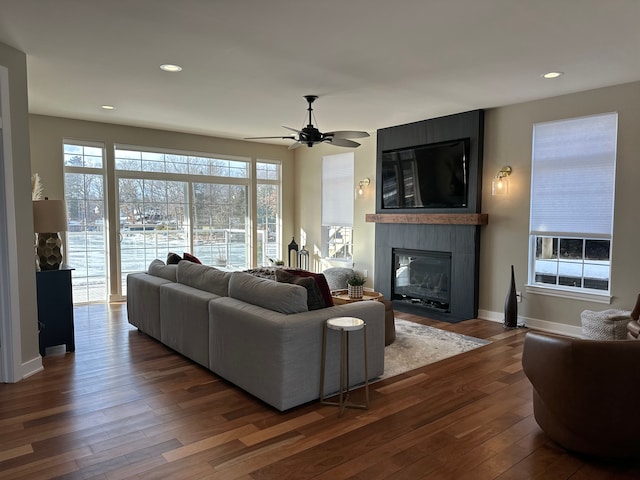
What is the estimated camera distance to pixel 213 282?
399cm

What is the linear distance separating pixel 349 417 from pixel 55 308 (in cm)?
306

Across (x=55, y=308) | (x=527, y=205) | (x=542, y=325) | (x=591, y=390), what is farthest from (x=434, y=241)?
(x=55, y=308)

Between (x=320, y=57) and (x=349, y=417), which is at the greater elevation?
(x=320, y=57)

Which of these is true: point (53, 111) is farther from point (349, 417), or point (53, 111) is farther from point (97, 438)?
point (349, 417)

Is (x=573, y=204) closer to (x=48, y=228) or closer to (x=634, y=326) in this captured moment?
(x=634, y=326)

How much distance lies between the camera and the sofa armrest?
9.73 feet

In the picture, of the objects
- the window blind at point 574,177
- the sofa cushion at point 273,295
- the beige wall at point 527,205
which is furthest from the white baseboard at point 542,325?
the sofa cushion at point 273,295

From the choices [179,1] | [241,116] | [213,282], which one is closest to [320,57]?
[179,1]

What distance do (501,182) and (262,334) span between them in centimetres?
390

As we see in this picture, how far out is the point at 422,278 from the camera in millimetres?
6469

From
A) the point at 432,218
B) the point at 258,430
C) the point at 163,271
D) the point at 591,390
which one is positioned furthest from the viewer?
the point at 432,218

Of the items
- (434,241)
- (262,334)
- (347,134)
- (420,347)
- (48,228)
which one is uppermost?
(347,134)

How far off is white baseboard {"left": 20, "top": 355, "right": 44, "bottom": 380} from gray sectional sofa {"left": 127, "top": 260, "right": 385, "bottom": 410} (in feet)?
3.53

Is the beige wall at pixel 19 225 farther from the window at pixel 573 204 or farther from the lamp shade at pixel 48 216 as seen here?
the window at pixel 573 204
